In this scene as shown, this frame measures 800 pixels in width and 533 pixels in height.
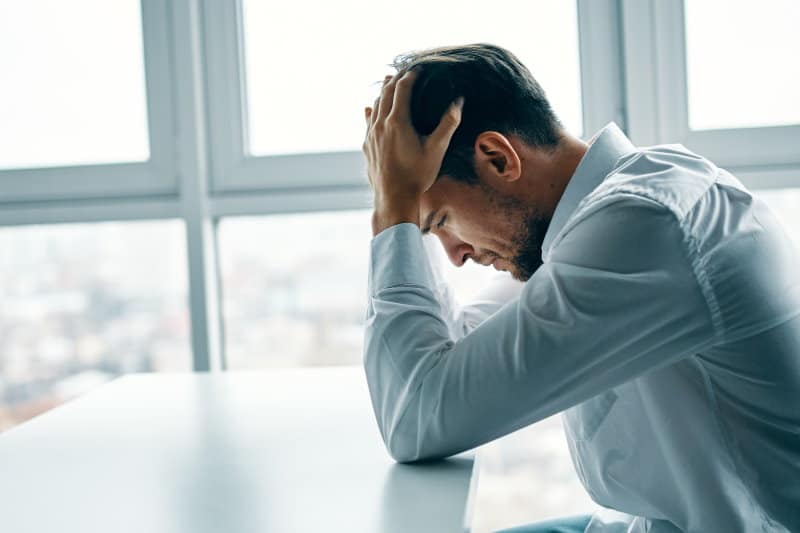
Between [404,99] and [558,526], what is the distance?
65 cm

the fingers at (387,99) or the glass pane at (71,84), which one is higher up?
the glass pane at (71,84)

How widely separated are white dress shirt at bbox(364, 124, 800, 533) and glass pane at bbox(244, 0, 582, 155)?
0.87 meters

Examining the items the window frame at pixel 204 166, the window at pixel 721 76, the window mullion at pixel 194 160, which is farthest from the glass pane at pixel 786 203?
the window mullion at pixel 194 160

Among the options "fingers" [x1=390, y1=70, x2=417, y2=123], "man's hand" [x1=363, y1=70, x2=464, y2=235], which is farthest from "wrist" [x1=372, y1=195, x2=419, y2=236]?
"fingers" [x1=390, y1=70, x2=417, y2=123]

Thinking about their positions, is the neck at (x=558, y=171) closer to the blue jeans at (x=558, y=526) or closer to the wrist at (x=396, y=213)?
the wrist at (x=396, y=213)

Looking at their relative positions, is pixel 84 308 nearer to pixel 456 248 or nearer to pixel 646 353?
pixel 456 248

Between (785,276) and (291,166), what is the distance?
119cm

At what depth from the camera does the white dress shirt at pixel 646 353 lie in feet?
2.46

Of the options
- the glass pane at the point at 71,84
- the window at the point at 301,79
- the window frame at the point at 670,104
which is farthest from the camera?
the glass pane at the point at 71,84

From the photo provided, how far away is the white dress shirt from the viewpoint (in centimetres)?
75

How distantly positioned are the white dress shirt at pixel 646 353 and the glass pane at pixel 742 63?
2.80 feet

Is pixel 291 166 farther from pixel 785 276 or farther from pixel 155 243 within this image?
pixel 785 276

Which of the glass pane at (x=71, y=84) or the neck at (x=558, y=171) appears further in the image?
the glass pane at (x=71, y=84)

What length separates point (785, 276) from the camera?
31.7 inches
